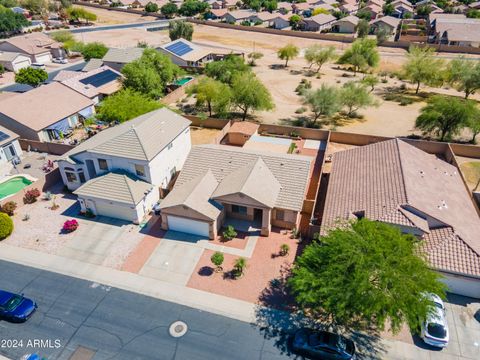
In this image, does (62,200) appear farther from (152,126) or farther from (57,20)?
(57,20)

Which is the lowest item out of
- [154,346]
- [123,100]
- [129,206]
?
[154,346]

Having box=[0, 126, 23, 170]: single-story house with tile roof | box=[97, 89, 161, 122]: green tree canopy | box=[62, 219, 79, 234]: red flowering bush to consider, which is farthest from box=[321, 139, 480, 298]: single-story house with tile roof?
box=[0, 126, 23, 170]: single-story house with tile roof

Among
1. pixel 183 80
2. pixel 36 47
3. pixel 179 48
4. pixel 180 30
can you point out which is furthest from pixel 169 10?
pixel 183 80

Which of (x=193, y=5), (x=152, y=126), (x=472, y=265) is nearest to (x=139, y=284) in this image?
(x=152, y=126)

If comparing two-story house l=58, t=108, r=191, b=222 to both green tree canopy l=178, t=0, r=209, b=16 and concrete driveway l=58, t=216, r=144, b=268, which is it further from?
green tree canopy l=178, t=0, r=209, b=16

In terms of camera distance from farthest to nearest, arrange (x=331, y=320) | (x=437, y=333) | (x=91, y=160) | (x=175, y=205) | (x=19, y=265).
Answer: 1. (x=91, y=160)
2. (x=175, y=205)
3. (x=19, y=265)
4. (x=331, y=320)
5. (x=437, y=333)
